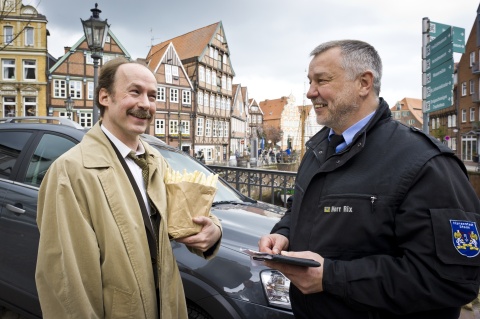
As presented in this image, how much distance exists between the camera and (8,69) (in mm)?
31641

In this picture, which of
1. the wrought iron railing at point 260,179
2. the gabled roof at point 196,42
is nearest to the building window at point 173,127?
the gabled roof at point 196,42

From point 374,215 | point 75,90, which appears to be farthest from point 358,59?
point 75,90

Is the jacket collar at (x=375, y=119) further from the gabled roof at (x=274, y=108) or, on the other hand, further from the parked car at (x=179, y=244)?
the gabled roof at (x=274, y=108)

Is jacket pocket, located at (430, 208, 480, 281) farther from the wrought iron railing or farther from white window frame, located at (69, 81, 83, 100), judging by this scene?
white window frame, located at (69, 81, 83, 100)

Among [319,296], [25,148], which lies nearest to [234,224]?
[319,296]

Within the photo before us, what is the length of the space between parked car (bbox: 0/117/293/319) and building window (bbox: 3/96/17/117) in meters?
32.9

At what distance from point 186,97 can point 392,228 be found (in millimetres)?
38594

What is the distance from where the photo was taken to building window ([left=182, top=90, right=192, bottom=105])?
3844cm

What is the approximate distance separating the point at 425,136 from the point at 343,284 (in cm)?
69

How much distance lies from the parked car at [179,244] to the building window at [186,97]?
3508 centimetres

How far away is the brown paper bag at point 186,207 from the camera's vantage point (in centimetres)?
170

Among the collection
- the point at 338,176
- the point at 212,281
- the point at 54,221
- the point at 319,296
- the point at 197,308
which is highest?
the point at 338,176

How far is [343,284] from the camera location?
1.35 metres

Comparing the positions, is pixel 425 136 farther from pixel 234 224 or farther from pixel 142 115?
pixel 234 224
